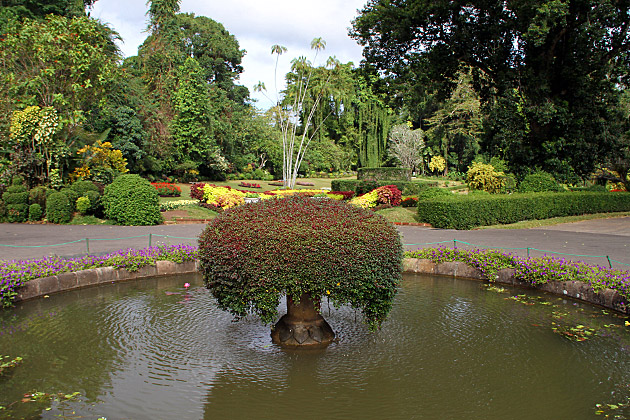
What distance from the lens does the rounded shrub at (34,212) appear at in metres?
14.7

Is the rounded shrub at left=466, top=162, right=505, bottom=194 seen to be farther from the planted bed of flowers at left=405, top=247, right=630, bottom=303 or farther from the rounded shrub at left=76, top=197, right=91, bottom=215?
the rounded shrub at left=76, top=197, right=91, bottom=215

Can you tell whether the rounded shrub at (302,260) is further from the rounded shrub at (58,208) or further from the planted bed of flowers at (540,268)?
the rounded shrub at (58,208)

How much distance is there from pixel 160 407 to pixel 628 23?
66.1ft

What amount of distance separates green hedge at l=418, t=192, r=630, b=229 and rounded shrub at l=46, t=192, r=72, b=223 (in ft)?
38.6

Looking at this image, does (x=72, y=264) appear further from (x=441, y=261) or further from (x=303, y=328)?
(x=441, y=261)

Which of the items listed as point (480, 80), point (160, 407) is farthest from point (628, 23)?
point (160, 407)

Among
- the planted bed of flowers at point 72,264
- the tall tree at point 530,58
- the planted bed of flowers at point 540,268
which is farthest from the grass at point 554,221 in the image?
the planted bed of flowers at point 72,264

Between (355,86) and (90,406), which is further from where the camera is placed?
(355,86)

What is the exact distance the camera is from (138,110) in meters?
27.1

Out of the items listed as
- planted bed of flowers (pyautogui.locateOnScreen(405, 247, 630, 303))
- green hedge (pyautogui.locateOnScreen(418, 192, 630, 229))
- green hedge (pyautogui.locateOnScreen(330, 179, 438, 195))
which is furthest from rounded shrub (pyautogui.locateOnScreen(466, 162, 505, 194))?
planted bed of flowers (pyautogui.locateOnScreen(405, 247, 630, 303))

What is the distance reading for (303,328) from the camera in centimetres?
462

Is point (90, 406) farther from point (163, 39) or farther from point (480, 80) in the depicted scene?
point (163, 39)

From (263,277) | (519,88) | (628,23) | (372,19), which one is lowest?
(263,277)

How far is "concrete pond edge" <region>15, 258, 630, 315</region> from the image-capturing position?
577 centimetres
